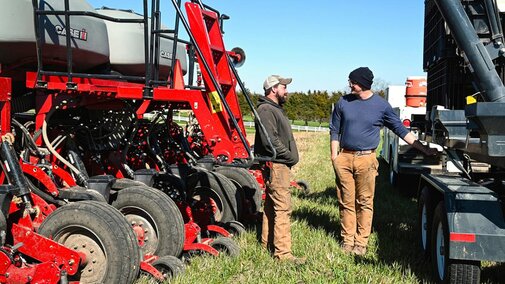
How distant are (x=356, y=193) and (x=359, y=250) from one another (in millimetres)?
569

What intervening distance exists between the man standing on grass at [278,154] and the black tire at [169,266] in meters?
1.02

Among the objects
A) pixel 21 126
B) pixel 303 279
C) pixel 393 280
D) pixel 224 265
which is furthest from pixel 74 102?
pixel 393 280

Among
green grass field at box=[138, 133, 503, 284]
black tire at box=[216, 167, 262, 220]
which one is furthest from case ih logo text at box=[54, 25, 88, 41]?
black tire at box=[216, 167, 262, 220]

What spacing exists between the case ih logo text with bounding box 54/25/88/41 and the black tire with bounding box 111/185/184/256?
1.43m

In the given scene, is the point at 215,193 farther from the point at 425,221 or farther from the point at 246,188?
the point at 425,221

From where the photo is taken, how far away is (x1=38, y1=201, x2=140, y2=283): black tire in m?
4.18

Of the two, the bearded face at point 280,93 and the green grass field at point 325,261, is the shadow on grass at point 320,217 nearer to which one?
the green grass field at point 325,261

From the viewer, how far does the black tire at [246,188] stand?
7.13 m

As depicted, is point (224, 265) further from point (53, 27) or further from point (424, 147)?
point (53, 27)

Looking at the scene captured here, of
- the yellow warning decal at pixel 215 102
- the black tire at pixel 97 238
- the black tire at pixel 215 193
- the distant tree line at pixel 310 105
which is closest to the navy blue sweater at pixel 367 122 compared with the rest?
the yellow warning decal at pixel 215 102

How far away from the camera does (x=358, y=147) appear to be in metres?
5.55

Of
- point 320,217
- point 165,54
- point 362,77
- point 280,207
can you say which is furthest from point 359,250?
point 165,54

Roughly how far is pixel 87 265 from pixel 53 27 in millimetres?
1977

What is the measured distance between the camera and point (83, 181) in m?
4.93
